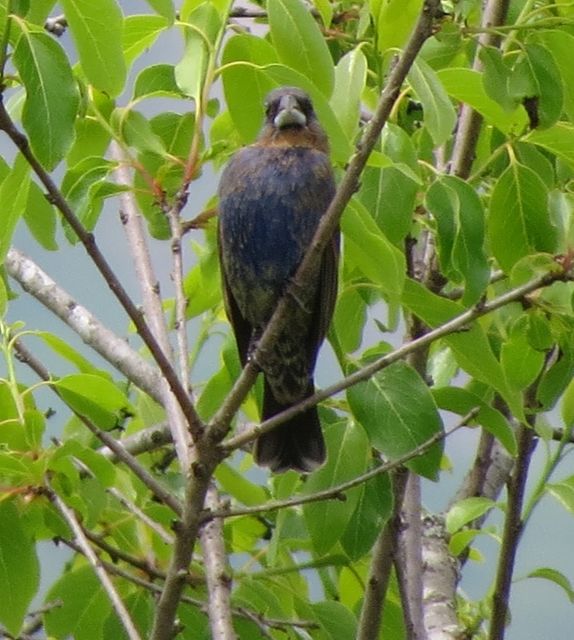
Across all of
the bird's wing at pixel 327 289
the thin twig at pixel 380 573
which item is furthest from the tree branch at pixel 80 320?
the thin twig at pixel 380 573

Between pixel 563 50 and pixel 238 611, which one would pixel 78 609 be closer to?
pixel 238 611

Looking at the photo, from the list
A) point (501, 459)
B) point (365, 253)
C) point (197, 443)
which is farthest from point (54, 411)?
point (501, 459)

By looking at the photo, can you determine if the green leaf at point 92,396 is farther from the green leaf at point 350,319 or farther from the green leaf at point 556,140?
the green leaf at point 556,140

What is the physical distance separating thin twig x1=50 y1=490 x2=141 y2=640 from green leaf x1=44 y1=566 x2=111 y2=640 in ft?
1.77

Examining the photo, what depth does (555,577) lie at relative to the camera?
3264mm

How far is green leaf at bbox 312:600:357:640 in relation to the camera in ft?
10.7

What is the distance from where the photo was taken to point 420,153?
359 cm

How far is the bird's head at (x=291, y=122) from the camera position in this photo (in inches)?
150

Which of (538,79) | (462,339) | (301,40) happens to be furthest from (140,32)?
(462,339)

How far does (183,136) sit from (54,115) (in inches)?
36.3

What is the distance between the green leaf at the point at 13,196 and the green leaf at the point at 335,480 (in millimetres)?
880

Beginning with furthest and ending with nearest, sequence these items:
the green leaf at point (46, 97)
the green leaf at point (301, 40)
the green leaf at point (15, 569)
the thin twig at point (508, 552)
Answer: the thin twig at point (508, 552), the green leaf at point (15, 569), the green leaf at point (301, 40), the green leaf at point (46, 97)

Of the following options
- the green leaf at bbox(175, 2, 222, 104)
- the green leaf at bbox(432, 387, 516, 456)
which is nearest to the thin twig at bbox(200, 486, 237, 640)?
the green leaf at bbox(432, 387, 516, 456)

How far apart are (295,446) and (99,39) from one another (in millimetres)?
1462
